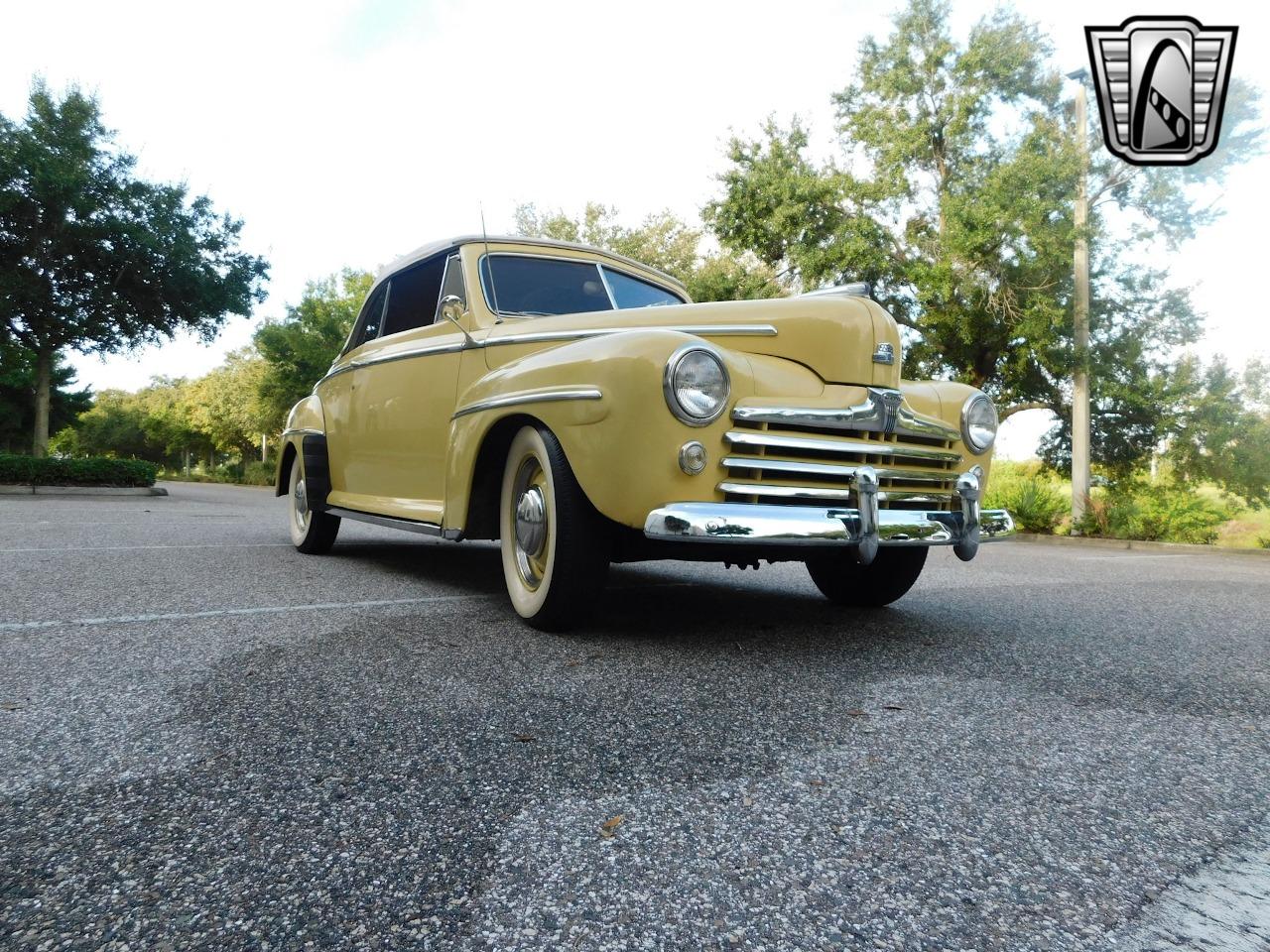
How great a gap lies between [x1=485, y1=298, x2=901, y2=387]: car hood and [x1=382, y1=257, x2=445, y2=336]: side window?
1.56 metres

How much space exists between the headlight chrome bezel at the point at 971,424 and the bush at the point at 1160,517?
1027cm

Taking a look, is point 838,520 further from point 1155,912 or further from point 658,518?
point 1155,912

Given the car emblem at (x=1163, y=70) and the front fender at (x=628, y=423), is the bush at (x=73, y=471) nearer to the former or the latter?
the front fender at (x=628, y=423)

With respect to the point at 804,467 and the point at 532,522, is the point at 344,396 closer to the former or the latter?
the point at 532,522

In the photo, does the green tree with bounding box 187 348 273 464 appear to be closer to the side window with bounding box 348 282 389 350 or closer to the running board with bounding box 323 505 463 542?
the side window with bounding box 348 282 389 350

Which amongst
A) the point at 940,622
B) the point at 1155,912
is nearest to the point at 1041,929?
the point at 1155,912

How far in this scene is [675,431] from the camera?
9.53ft

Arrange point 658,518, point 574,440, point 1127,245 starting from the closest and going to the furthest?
point 658,518 → point 574,440 → point 1127,245

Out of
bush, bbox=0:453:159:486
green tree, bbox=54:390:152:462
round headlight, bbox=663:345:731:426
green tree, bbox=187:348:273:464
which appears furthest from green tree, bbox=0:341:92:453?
green tree, bbox=54:390:152:462

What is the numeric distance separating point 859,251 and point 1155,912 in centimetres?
1597

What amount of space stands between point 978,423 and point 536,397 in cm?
201

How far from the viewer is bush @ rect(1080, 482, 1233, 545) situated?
11898 millimetres

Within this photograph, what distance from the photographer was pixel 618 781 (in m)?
1.85

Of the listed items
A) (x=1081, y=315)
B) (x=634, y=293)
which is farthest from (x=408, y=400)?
(x=1081, y=315)
